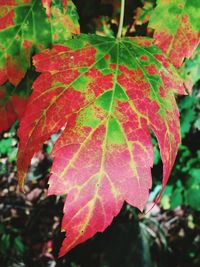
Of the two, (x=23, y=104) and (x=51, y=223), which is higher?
(x=23, y=104)

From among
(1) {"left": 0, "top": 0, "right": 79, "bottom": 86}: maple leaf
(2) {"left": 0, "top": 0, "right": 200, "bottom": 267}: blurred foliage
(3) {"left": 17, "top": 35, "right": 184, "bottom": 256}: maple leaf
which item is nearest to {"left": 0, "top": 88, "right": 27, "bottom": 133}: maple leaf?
(1) {"left": 0, "top": 0, "right": 79, "bottom": 86}: maple leaf

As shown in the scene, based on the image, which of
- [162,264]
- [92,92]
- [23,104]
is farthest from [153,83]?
[162,264]

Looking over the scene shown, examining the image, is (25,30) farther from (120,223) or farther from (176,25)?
(120,223)

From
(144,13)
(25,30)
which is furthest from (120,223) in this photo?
(25,30)

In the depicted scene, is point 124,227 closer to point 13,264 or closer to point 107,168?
point 13,264

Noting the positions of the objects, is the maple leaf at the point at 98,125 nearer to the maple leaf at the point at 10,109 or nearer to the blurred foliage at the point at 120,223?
the maple leaf at the point at 10,109

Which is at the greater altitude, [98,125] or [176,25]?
[176,25]

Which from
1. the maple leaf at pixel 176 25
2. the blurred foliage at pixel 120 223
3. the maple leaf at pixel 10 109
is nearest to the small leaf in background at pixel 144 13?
the maple leaf at pixel 176 25
